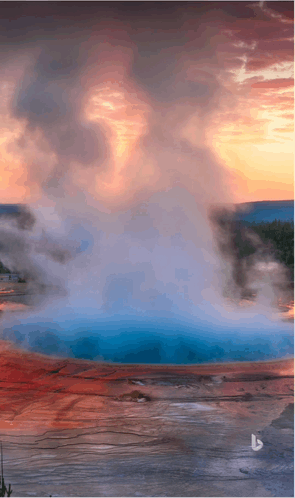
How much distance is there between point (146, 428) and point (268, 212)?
26.7 ft

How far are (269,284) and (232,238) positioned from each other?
1647 millimetres

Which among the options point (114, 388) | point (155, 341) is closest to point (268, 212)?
point (155, 341)

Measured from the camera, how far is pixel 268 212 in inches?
416

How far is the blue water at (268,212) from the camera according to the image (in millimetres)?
10016

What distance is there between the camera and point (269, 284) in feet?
25.3

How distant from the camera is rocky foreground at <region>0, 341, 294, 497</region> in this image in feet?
8.59

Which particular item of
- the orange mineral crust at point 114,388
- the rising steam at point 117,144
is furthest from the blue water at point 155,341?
the rising steam at point 117,144

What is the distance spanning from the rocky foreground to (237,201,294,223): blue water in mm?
5957

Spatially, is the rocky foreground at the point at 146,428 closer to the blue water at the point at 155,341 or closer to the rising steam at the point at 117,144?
the blue water at the point at 155,341

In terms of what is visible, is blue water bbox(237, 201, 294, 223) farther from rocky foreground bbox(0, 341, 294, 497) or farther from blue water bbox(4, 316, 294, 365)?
rocky foreground bbox(0, 341, 294, 497)

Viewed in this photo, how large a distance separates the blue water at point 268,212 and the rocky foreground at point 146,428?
19.5 feet

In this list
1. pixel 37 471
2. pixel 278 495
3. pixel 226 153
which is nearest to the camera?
pixel 278 495

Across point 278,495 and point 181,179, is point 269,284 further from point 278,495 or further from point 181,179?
point 278,495

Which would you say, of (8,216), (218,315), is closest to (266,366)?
(218,315)
